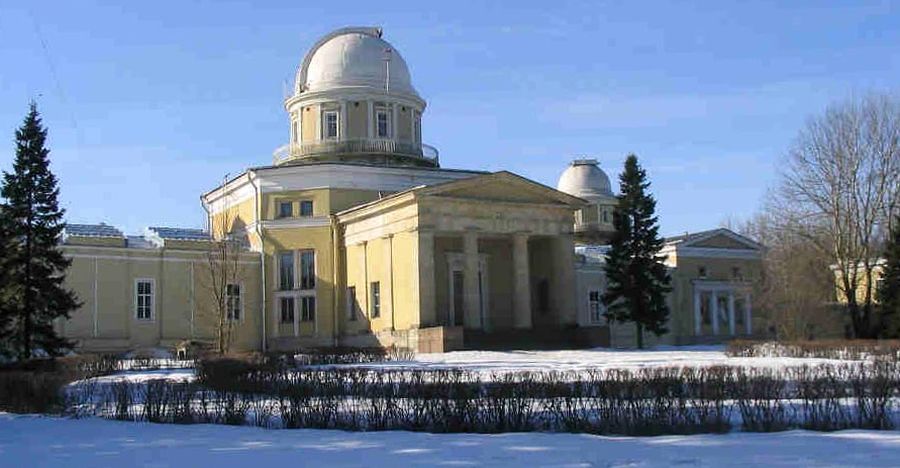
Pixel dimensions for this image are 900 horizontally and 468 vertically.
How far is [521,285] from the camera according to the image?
161ft

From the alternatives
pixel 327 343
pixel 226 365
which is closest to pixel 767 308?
pixel 327 343

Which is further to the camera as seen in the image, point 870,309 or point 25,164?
point 870,309

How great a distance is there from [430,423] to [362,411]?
168 centimetres

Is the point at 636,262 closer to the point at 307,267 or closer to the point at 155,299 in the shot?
the point at 307,267

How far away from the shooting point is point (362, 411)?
17.0 meters

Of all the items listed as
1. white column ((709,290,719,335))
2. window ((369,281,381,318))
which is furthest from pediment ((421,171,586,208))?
white column ((709,290,719,335))

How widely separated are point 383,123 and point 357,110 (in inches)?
67.0

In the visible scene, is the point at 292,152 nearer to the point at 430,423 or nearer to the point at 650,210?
the point at 650,210

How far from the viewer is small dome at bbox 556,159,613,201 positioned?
3238 inches

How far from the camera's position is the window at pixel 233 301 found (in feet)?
165

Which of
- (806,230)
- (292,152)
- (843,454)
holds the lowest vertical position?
(843,454)

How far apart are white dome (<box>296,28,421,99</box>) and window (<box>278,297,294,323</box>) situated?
1284 cm

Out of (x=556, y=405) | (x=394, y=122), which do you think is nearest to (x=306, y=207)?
(x=394, y=122)

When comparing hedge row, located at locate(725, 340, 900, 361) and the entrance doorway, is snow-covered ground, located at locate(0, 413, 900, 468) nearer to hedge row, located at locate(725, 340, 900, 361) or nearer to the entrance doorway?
hedge row, located at locate(725, 340, 900, 361)
